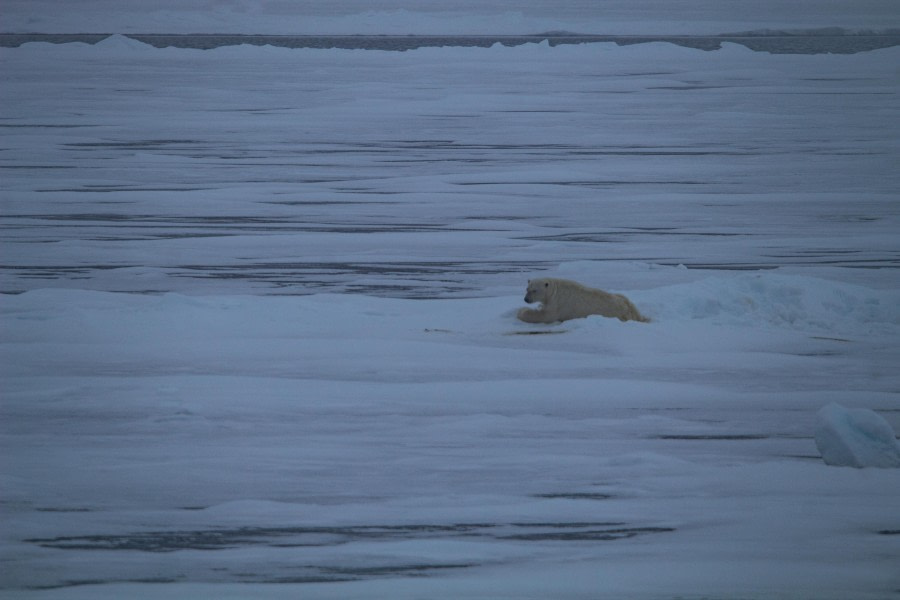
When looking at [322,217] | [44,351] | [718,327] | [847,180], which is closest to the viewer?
[44,351]

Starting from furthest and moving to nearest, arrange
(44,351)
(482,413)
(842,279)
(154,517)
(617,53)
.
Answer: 1. (617,53)
2. (842,279)
3. (44,351)
4. (482,413)
5. (154,517)

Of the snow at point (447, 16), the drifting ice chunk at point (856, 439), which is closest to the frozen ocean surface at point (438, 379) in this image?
the drifting ice chunk at point (856, 439)

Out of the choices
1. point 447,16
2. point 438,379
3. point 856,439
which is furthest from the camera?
point 447,16

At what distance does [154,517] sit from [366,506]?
0.61 metres

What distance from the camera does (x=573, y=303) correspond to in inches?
245

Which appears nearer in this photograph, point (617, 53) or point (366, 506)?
point (366, 506)

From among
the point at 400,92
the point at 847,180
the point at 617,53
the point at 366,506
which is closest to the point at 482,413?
the point at 366,506

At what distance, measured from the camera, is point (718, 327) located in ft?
20.3

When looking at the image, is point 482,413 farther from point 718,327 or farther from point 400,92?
point 400,92

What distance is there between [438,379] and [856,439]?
5.64ft

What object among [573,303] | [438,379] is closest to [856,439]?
[438,379]

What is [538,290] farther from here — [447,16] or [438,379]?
[447,16]

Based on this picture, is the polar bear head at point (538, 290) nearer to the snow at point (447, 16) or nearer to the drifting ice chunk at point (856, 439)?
the drifting ice chunk at point (856, 439)

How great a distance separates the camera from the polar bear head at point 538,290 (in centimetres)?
614
